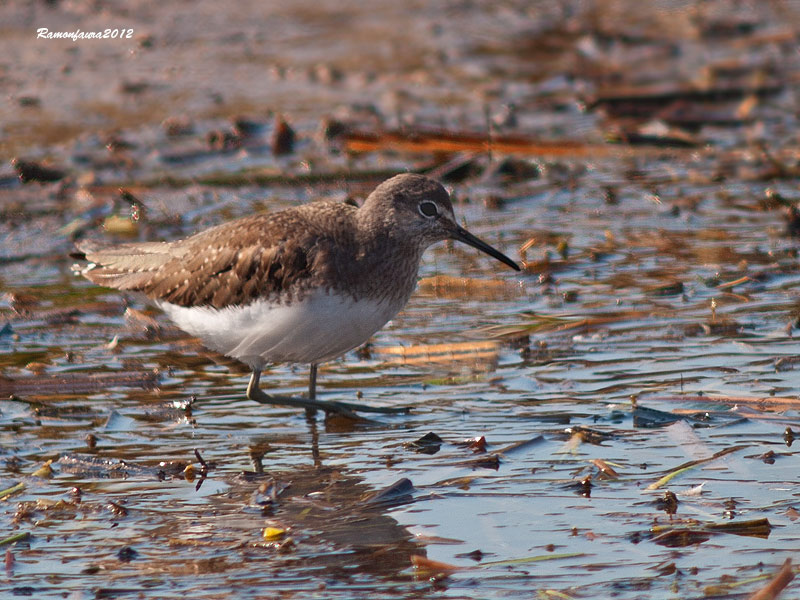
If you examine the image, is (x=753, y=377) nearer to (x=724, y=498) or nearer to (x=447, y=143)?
(x=724, y=498)

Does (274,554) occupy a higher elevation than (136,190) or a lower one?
lower

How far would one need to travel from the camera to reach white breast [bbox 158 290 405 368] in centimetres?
671

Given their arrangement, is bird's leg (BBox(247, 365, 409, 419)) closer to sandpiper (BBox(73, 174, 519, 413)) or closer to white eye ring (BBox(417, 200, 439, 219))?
sandpiper (BBox(73, 174, 519, 413))

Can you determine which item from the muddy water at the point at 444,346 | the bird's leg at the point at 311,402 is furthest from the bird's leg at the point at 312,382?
the muddy water at the point at 444,346

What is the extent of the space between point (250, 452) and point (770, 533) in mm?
2702

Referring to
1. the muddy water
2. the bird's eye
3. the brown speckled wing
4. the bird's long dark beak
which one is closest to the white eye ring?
the bird's eye

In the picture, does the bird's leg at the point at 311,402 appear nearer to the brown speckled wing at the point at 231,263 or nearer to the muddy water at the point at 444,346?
the muddy water at the point at 444,346

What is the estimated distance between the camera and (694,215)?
10.6 metres

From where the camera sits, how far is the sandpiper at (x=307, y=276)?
675 centimetres

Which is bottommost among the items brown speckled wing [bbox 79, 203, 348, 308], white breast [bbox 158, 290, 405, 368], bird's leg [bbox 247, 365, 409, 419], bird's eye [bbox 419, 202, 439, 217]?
bird's leg [bbox 247, 365, 409, 419]

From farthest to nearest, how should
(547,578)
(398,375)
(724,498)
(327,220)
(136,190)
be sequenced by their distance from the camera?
1. (136,190)
2. (398,375)
3. (327,220)
4. (724,498)
5. (547,578)

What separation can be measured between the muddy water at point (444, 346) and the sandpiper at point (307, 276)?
463 millimetres

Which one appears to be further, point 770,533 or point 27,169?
point 27,169

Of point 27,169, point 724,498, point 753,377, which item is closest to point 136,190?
point 27,169
